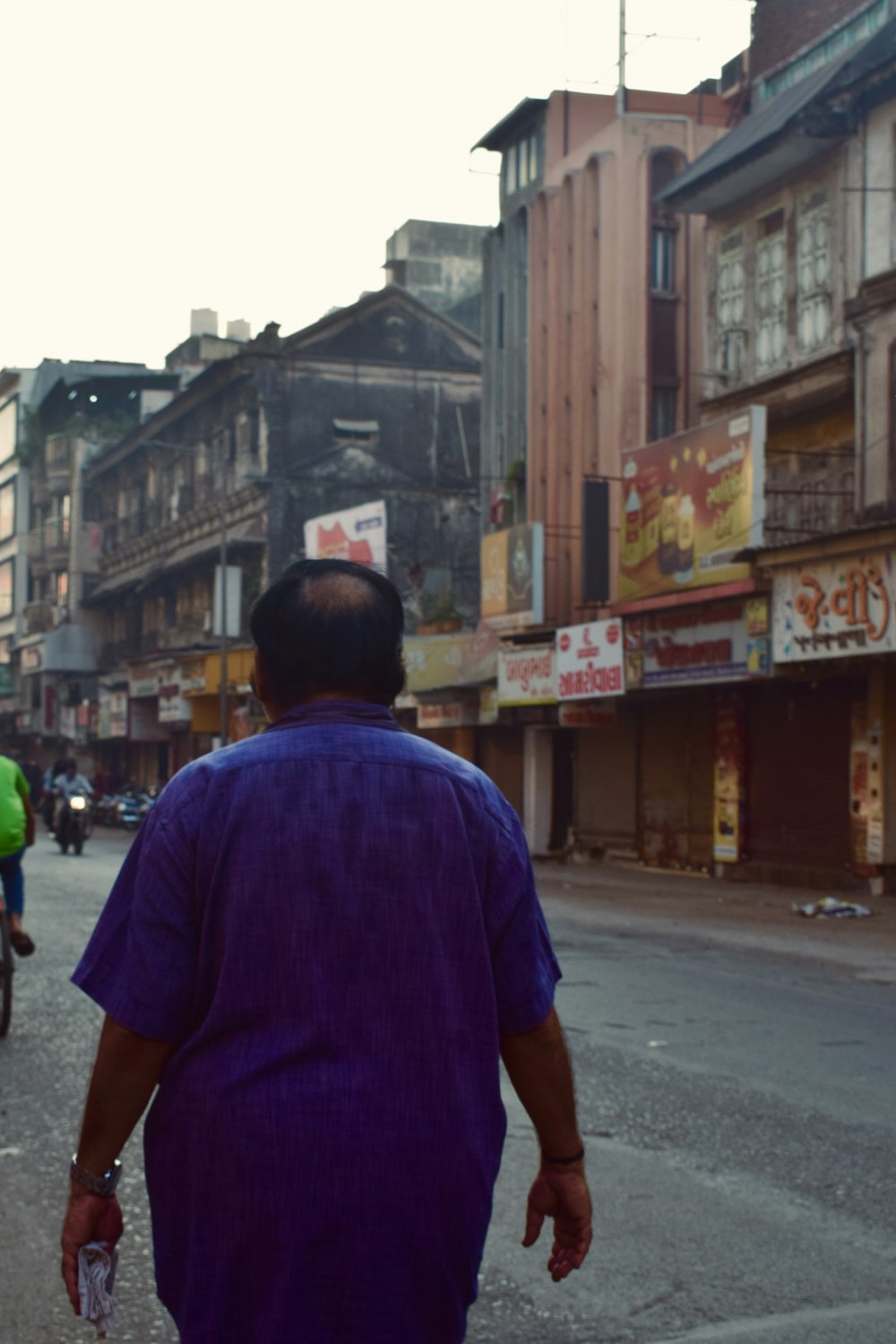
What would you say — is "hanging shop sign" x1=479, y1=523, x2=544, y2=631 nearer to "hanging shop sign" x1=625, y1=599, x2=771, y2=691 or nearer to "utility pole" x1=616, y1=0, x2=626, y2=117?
"hanging shop sign" x1=625, y1=599, x2=771, y2=691

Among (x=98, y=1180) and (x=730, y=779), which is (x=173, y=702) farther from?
(x=98, y=1180)

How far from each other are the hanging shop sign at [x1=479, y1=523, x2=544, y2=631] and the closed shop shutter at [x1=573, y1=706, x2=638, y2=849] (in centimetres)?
245

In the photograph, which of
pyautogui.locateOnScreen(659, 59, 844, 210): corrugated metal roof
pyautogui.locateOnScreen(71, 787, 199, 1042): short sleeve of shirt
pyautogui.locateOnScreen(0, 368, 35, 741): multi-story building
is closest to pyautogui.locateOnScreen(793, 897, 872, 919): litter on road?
pyautogui.locateOnScreen(659, 59, 844, 210): corrugated metal roof

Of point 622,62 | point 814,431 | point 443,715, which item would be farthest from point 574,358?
point 443,715

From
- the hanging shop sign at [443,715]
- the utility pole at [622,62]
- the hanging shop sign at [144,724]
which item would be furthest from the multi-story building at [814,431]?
the hanging shop sign at [144,724]

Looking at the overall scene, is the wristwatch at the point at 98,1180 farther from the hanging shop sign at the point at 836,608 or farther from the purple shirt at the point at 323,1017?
the hanging shop sign at the point at 836,608

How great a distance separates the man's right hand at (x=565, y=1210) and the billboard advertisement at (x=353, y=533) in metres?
36.4

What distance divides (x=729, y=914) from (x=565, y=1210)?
17.4 meters

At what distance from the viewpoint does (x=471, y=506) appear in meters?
49.8

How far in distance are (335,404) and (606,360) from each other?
21.1 metres

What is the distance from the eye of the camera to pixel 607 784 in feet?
100

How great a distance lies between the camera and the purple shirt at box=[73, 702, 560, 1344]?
7.84 ft

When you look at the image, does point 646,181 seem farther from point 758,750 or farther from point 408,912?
point 408,912

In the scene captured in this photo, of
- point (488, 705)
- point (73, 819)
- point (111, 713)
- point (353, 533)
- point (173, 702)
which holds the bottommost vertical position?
point (73, 819)
